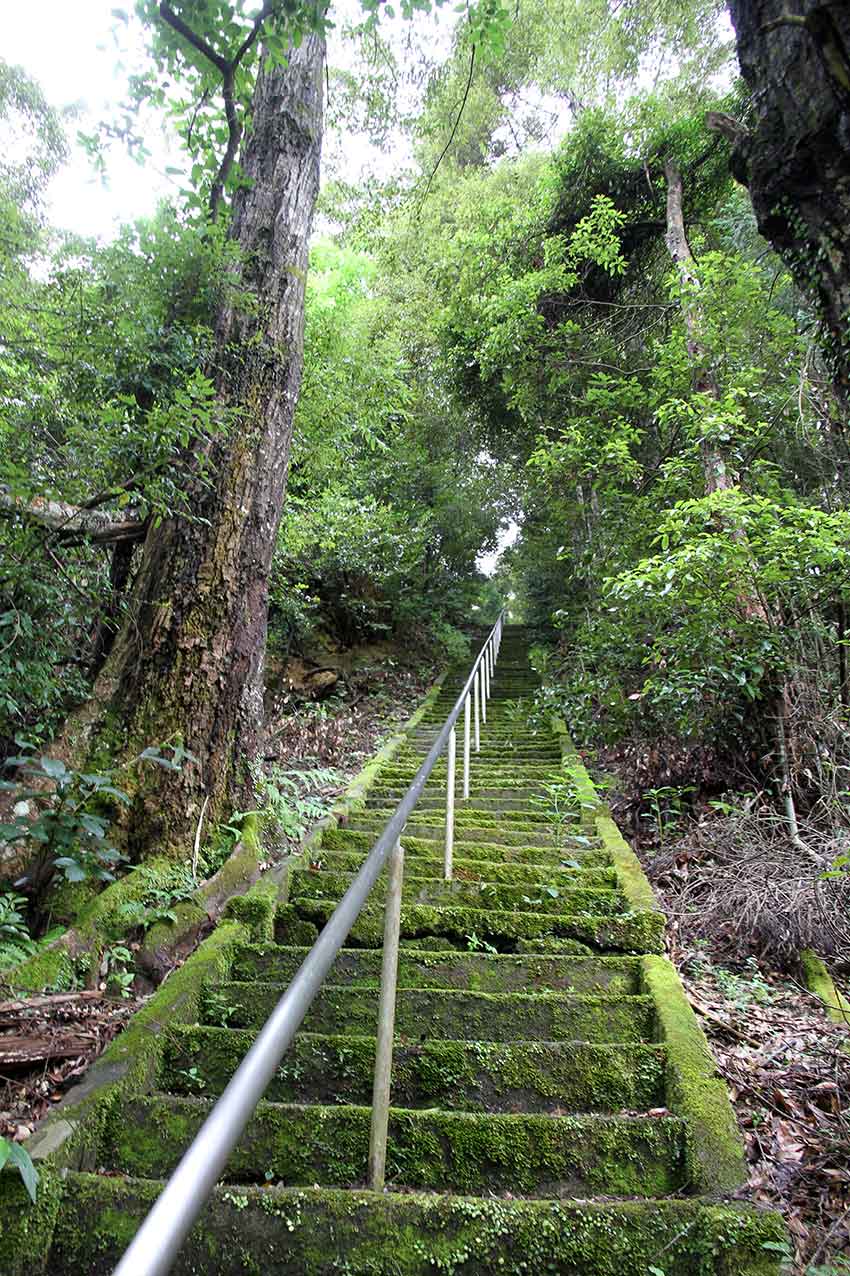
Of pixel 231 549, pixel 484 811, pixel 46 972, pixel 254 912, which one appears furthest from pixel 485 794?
pixel 46 972

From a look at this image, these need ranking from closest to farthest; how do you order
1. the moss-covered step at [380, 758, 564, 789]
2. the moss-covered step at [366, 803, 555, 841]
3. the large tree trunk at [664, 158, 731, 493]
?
the moss-covered step at [366, 803, 555, 841] → the large tree trunk at [664, 158, 731, 493] → the moss-covered step at [380, 758, 564, 789]

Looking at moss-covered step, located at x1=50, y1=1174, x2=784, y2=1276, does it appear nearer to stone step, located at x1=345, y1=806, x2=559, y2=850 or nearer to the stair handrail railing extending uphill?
the stair handrail railing extending uphill

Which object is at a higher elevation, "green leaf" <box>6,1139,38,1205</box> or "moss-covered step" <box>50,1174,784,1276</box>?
"green leaf" <box>6,1139,38,1205</box>

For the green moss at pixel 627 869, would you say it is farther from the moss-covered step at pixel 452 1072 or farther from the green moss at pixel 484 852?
the moss-covered step at pixel 452 1072

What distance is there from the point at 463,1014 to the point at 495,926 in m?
0.64

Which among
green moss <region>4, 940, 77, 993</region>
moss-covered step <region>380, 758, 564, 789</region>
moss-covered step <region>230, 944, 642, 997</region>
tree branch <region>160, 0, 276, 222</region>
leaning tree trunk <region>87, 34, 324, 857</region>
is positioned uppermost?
tree branch <region>160, 0, 276, 222</region>

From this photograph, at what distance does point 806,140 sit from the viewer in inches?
67.4

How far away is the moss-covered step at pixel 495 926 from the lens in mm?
2889

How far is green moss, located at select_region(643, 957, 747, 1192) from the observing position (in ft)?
5.50

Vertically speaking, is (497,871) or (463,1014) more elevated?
(497,871)

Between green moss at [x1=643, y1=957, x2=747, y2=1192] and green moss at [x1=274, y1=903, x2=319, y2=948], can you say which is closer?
green moss at [x1=643, y1=957, x2=747, y2=1192]

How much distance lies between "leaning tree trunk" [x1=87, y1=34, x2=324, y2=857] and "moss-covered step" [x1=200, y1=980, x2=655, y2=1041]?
0.97 metres

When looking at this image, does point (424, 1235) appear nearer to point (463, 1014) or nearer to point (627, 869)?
point (463, 1014)

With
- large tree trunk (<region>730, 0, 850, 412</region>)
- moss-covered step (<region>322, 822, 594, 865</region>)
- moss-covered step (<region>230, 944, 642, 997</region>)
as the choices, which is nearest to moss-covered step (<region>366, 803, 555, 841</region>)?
moss-covered step (<region>322, 822, 594, 865</region>)
